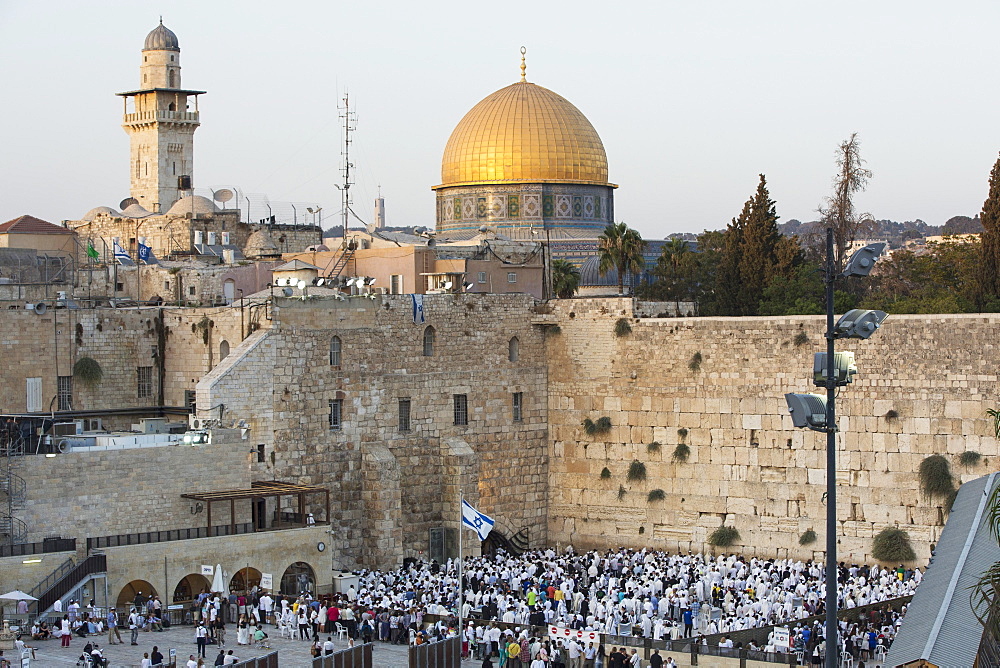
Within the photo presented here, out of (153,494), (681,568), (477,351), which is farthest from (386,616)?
(477,351)

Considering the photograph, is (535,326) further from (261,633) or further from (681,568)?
(261,633)

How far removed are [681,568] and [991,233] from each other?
12.2 meters

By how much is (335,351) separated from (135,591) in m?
7.76

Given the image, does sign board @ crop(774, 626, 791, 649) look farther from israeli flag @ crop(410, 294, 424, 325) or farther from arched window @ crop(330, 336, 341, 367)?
israeli flag @ crop(410, 294, 424, 325)

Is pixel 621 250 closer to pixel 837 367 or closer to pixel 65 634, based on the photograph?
pixel 65 634

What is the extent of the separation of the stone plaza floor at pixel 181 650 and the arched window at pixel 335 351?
7.83m

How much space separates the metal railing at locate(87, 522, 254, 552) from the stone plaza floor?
71.4 inches

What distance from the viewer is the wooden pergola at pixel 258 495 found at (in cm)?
2803

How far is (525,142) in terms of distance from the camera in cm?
5100

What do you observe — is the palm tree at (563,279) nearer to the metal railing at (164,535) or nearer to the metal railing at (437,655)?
the metal railing at (164,535)

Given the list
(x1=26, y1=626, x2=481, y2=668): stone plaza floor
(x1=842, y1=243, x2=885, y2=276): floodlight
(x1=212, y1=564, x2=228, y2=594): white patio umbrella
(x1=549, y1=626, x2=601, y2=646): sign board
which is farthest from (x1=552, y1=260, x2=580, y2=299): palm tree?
(x1=842, y1=243, x2=885, y2=276): floodlight

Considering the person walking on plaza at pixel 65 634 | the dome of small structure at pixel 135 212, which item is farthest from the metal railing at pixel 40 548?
the dome of small structure at pixel 135 212

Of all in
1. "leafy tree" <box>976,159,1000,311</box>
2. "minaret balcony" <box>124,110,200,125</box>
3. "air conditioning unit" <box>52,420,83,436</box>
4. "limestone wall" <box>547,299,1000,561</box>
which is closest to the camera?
"air conditioning unit" <box>52,420,83,436</box>

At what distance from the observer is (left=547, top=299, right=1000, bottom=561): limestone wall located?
101 feet
